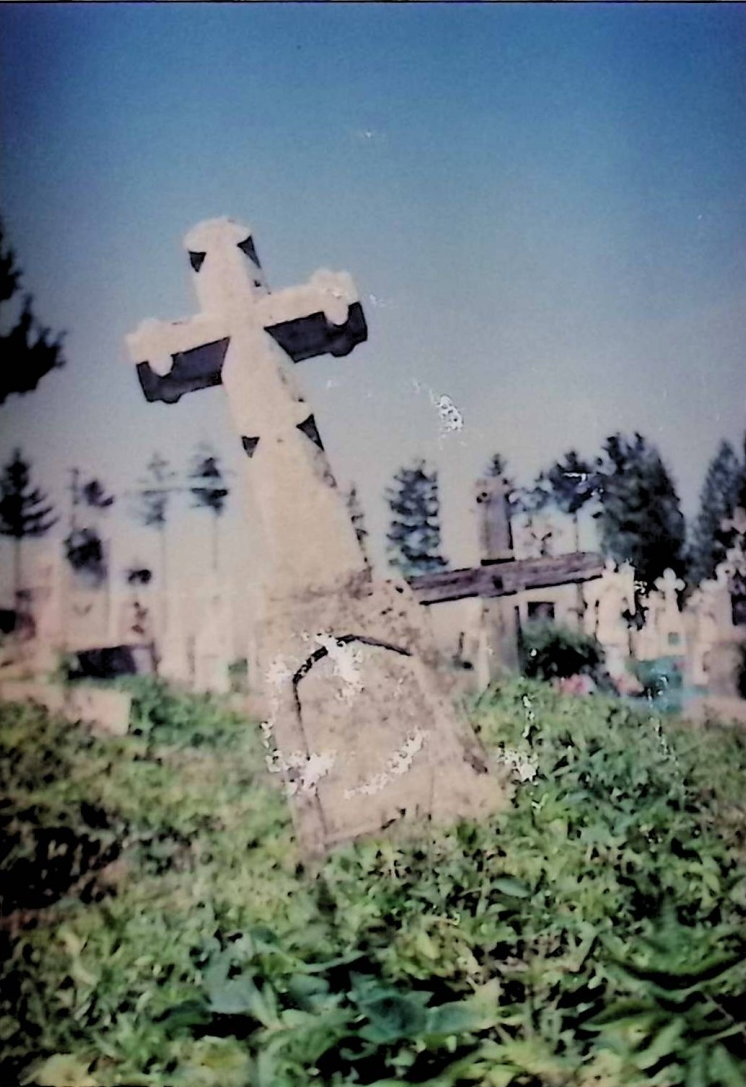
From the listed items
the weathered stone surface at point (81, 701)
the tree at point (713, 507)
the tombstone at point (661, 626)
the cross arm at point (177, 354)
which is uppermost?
the cross arm at point (177, 354)

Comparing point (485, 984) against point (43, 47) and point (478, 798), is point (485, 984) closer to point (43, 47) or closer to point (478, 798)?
point (478, 798)

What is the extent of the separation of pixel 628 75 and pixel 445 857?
119 centimetres

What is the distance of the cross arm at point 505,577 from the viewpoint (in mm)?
1755

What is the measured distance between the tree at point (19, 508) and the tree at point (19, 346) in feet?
0.32

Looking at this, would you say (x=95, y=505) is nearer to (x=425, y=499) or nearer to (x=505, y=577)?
(x=425, y=499)

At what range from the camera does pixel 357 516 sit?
5.70ft

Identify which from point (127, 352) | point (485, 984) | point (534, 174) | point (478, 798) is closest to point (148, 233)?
point (127, 352)

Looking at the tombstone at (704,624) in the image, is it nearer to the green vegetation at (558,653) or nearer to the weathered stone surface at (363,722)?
the green vegetation at (558,653)

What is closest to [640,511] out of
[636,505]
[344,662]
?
[636,505]

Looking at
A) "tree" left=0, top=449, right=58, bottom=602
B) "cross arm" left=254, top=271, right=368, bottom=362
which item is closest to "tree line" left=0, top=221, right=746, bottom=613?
"tree" left=0, top=449, right=58, bottom=602

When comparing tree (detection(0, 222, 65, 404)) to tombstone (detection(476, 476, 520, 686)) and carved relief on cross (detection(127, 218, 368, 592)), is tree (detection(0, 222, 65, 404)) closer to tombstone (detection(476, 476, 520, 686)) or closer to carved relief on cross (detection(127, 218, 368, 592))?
carved relief on cross (detection(127, 218, 368, 592))

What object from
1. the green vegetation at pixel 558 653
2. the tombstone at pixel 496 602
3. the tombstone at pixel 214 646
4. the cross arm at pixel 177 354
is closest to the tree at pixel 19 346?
the cross arm at pixel 177 354

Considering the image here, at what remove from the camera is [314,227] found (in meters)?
1.75

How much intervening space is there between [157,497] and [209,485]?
8 centimetres
